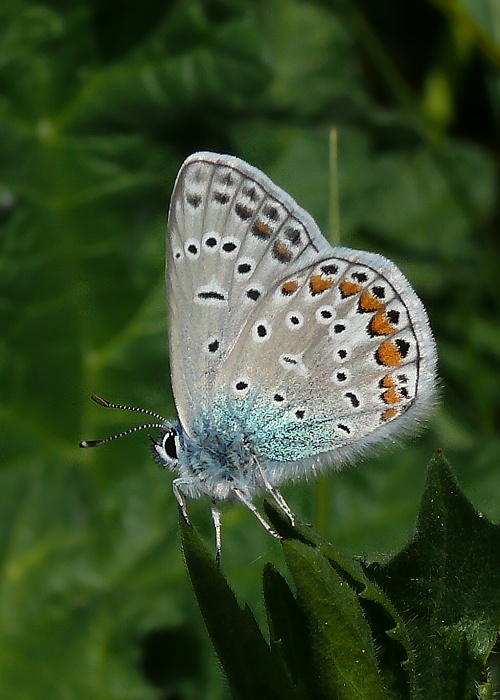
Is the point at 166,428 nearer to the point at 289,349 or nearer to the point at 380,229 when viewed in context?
the point at 289,349

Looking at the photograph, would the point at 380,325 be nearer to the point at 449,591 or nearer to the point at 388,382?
the point at 388,382

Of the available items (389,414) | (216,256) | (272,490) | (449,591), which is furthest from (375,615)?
(216,256)

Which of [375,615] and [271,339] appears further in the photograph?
[271,339]

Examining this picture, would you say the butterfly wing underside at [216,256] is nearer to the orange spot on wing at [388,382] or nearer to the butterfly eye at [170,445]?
the butterfly eye at [170,445]

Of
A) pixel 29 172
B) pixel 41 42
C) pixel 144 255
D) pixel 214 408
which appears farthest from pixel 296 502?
pixel 41 42

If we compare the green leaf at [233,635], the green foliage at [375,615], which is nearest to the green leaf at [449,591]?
the green foliage at [375,615]

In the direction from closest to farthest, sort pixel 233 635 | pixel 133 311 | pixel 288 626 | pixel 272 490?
pixel 233 635 < pixel 288 626 < pixel 272 490 < pixel 133 311
